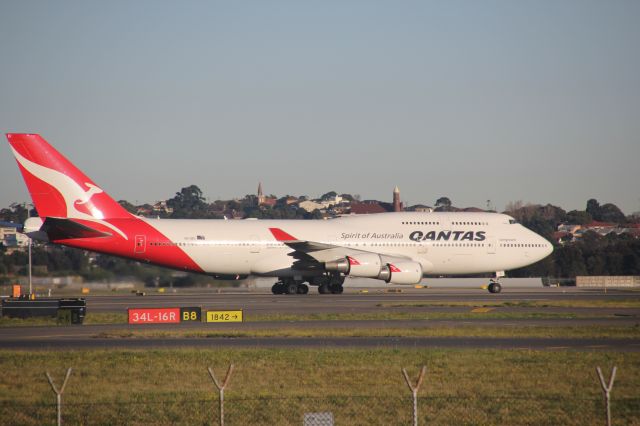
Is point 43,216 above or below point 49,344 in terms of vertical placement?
above

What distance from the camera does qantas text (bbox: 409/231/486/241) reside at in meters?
53.8

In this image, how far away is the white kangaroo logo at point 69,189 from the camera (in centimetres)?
4647

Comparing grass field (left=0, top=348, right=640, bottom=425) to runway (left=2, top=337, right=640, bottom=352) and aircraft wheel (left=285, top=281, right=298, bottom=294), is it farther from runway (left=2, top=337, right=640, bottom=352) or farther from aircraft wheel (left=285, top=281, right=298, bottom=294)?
aircraft wheel (left=285, top=281, right=298, bottom=294)

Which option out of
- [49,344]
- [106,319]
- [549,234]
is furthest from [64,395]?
[549,234]

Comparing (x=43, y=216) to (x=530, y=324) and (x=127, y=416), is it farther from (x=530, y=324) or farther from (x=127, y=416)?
(x=127, y=416)

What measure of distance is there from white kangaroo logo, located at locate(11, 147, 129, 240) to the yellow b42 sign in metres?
16.1

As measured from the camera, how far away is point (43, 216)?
153 ft

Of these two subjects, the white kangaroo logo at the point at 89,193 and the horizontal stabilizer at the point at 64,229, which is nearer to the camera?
the horizontal stabilizer at the point at 64,229

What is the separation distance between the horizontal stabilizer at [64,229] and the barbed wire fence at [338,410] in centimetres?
3116

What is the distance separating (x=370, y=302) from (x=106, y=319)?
50.1 feet

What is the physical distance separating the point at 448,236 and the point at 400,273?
609 centimetres

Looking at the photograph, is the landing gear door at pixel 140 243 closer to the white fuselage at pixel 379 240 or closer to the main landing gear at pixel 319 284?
the white fuselage at pixel 379 240

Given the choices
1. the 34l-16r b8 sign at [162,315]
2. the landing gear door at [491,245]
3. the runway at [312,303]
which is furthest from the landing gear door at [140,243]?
the landing gear door at [491,245]

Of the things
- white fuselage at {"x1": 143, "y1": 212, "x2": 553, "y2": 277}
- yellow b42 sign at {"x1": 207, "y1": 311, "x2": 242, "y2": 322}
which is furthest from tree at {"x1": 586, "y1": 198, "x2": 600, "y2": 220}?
yellow b42 sign at {"x1": 207, "y1": 311, "x2": 242, "y2": 322}
